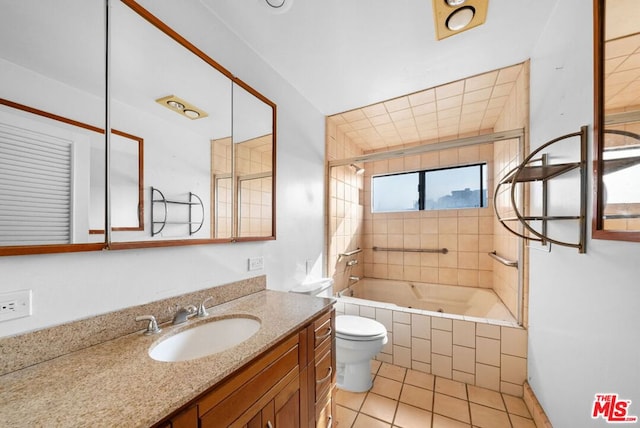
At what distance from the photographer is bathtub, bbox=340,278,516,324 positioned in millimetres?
2604

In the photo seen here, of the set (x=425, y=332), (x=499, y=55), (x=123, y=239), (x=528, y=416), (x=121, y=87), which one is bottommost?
(x=528, y=416)

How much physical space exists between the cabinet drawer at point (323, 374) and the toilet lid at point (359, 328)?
0.38m

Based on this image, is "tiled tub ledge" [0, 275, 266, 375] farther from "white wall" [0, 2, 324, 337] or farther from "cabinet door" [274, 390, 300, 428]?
"cabinet door" [274, 390, 300, 428]

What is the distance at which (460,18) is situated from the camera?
4.38 ft

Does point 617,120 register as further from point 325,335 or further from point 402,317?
point 402,317

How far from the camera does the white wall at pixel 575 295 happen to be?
0.77m

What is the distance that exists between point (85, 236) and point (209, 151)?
25.6 inches

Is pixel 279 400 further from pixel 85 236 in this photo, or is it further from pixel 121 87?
pixel 121 87

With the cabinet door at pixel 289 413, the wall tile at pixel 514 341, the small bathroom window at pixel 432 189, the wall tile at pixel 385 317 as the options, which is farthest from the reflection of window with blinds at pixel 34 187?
the small bathroom window at pixel 432 189

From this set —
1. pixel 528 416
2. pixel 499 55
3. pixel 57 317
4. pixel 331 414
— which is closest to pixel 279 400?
pixel 331 414

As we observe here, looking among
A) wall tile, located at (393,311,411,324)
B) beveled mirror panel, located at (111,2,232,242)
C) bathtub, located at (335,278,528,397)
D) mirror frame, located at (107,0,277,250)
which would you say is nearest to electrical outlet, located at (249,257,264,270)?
mirror frame, located at (107,0,277,250)

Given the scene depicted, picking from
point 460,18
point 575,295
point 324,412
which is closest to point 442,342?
point 575,295

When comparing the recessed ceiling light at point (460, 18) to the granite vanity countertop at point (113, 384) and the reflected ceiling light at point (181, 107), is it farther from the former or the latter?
the granite vanity countertop at point (113, 384)

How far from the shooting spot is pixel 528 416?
148 cm
